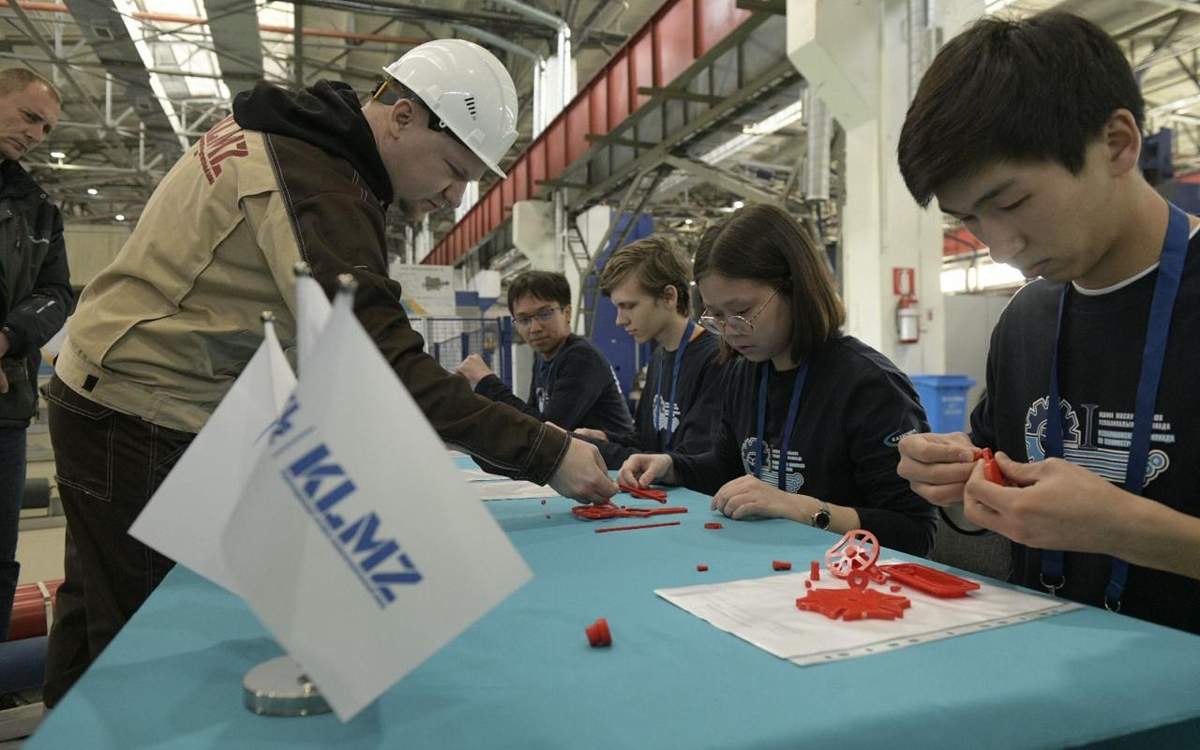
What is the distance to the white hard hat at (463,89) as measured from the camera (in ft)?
5.29

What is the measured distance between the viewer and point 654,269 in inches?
118

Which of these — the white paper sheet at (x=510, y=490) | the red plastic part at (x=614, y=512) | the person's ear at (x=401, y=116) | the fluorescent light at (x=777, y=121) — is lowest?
the white paper sheet at (x=510, y=490)

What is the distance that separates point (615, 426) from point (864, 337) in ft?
5.02

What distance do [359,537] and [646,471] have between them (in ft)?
4.88

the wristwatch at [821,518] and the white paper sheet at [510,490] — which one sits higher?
the wristwatch at [821,518]

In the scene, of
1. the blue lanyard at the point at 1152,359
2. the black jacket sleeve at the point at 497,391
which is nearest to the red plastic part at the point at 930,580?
the blue lanyard at the point at 1152,359

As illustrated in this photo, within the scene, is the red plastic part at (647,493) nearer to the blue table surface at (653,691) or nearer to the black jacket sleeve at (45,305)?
the blue table surface at (653,691)

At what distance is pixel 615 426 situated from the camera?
11.1ft

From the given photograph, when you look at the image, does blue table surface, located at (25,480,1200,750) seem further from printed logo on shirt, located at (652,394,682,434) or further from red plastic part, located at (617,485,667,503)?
printed logo on shirt, located at (652,394,682,434)

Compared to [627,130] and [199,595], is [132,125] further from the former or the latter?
[199,595]

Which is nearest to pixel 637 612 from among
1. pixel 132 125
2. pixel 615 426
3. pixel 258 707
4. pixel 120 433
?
pixel 258 707

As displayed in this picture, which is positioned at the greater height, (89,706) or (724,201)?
(724,201)

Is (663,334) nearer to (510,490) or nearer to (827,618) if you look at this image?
(510,490)

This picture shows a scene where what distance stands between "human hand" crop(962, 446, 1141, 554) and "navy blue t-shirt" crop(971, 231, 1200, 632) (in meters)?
0.23
